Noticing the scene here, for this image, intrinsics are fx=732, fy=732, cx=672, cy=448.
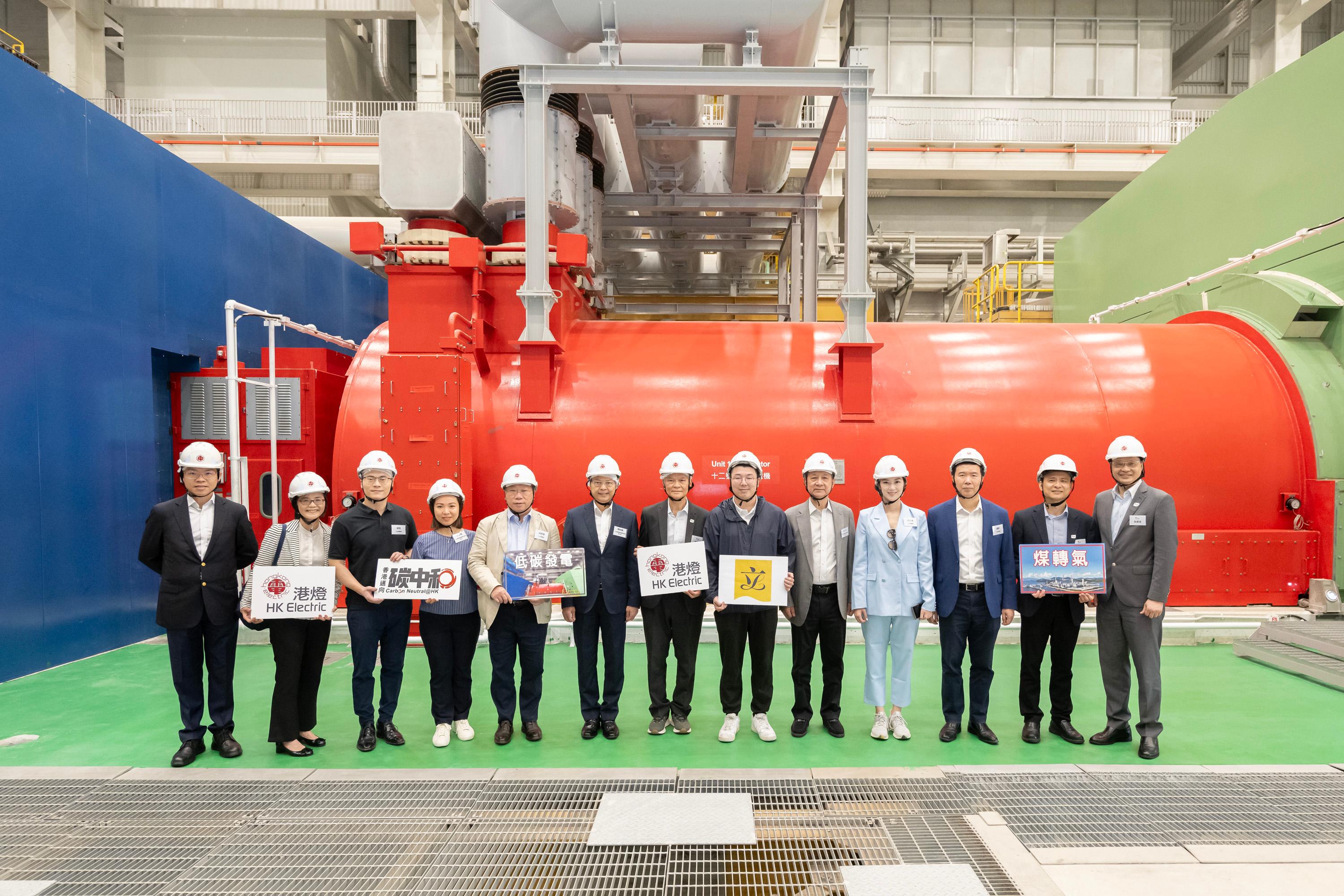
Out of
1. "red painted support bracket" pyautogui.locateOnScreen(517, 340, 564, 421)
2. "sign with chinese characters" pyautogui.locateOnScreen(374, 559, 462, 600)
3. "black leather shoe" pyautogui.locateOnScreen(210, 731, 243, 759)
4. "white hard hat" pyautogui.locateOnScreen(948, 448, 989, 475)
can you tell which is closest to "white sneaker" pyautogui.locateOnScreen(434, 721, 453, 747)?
"sign with chinese characters" pyautogui.locateOnScreen(374, 559, 462, 600)

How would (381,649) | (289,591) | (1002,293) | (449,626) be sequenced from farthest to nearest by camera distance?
1. (1002,293)
2. (381,649)
3. (449,626)
4. (289,591)

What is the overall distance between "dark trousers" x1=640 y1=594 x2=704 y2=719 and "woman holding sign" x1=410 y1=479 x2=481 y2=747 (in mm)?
1107

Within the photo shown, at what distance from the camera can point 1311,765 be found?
13.4 feet

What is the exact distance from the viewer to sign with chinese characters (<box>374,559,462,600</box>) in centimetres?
435

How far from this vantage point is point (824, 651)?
186 inches

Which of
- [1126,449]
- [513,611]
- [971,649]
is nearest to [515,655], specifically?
[513,611]

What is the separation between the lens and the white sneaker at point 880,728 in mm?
4586

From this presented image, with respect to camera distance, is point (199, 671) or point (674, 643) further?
point (674, 643)

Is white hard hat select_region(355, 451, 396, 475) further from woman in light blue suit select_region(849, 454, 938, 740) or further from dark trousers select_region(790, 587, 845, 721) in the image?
woman in light blue suit select_region(849, 454, 938, 740)

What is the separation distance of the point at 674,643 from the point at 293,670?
7.51 feet

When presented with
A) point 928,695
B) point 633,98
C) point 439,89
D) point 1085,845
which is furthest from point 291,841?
point 439,89

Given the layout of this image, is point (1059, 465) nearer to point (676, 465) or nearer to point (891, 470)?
point (891, 470)

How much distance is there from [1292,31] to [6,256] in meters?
26.8

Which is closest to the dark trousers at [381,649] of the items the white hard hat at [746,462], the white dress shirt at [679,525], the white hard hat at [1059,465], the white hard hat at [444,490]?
the white hard hat at [444,490]
